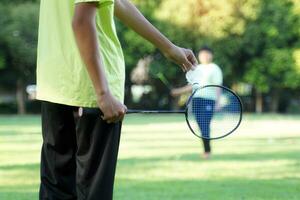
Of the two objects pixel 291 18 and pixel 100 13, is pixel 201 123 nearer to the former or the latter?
pixel 100 13

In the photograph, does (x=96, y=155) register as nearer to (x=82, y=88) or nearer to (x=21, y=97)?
(x=82, y=88)

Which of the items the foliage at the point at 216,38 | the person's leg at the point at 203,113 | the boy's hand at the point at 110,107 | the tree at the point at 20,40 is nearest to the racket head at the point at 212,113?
the person's leg at the point at 203,113

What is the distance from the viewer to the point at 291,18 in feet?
150

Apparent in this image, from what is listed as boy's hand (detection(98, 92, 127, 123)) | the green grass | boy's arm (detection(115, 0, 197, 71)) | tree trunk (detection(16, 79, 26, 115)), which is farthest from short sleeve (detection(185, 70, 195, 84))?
tree trunk (detection(16, 79, 26, 115))

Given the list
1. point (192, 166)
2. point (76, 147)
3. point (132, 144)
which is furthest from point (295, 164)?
point (76, 147)

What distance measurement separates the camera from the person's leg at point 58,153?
390 centimetres

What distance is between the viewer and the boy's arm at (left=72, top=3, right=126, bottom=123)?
136 inches

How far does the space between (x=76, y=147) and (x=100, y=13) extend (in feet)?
2.62

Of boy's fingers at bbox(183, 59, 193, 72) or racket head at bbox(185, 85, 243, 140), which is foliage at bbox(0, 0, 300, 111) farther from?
boy's fingers at bbox(183, 59, 193, 72)

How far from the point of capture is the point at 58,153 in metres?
3.99

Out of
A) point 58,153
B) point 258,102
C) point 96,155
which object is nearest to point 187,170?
point 58,153

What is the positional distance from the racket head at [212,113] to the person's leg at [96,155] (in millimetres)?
1605

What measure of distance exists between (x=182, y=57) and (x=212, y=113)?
1993mm

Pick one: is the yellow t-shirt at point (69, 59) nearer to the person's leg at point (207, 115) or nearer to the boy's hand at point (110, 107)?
the boy's hand at point (110, 107)
